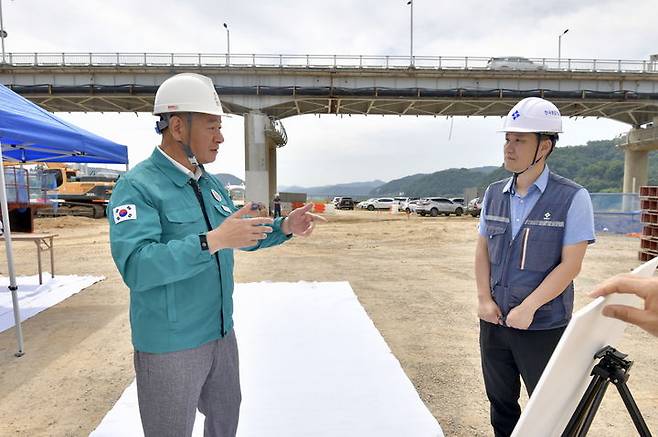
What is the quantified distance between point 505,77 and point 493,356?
28209 mm

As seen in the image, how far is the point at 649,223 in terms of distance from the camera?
1021 cm

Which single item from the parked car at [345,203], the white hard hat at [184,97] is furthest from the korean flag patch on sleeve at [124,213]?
the parked car at [345,203]

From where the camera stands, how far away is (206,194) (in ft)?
6.12

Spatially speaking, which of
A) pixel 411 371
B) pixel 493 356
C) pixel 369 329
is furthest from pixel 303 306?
pixel 493 356

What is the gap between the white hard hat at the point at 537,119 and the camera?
6.98 ft

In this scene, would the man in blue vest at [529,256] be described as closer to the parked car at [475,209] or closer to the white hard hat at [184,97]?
the white hard hat at [184,97]

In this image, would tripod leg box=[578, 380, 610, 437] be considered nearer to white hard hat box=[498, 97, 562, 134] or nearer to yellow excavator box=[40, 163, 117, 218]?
white hard hat box=[498, 97, 562, 134]

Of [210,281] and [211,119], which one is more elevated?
[211,119]

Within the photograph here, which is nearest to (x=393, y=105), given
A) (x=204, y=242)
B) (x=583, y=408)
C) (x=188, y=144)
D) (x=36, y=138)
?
(x=36, y=138)

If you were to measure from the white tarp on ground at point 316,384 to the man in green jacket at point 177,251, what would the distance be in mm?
1240

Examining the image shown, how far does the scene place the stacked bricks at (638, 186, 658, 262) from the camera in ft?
33.1

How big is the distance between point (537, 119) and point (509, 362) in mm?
1455

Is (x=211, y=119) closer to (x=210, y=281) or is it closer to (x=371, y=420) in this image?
(x=210, y=281)

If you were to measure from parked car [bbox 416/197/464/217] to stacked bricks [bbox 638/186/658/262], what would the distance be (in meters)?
19.9
